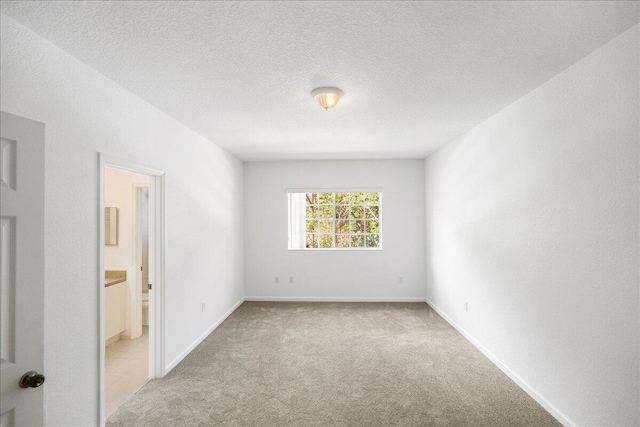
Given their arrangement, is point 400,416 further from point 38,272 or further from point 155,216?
point 155,216

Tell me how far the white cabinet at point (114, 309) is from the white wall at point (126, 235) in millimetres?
68

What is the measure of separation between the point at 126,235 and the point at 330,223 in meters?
3.99

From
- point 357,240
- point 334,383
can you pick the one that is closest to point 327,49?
point 334,383

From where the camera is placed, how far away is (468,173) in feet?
13.1

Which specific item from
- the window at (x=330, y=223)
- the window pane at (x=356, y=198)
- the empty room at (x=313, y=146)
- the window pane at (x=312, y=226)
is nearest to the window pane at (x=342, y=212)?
the window at (x=330, y=223)

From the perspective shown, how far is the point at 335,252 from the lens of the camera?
5918 millimetres

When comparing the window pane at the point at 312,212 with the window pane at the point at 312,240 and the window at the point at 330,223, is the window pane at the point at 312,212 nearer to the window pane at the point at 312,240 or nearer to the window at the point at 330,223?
the window at the point at 330,223

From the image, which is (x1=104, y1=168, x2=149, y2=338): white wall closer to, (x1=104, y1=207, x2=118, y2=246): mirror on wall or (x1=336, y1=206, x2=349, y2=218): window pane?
(x1=104, y1=207, x2=118, y2=246): mirror on wall

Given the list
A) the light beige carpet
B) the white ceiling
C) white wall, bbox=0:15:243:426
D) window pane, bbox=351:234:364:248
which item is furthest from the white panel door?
window pane, bbox=351:234:364:248

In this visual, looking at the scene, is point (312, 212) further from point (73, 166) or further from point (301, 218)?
point (73, 166)

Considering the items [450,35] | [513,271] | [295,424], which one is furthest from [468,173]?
[295,424]

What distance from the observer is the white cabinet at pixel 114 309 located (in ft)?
12.8

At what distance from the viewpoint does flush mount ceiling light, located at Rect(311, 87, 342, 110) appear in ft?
8.39

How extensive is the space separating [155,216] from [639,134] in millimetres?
3562
